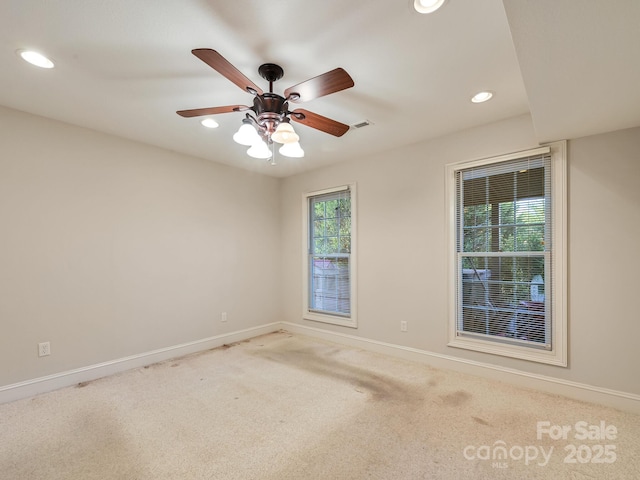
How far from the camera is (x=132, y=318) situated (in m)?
3.35

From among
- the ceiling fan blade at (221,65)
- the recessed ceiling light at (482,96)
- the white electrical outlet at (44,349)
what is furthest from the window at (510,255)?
the white electrical outlet at (44,349)

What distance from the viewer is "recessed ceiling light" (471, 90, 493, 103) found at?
242cm

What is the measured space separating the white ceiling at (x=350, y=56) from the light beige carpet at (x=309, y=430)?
2.26 meters

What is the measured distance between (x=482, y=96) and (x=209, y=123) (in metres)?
2.44

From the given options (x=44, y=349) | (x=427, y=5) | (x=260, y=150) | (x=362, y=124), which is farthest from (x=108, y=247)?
(x=427, y=5)

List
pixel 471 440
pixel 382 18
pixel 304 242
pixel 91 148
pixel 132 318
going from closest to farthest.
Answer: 1. pixel 382 18
2. pixel 471 440
3. pixel 91 148
4. pixel 132 318
5. pixel 304 242

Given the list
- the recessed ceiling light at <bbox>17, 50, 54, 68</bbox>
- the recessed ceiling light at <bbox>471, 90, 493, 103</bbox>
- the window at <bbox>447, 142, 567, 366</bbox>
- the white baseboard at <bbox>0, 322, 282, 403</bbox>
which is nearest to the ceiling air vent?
the recessed ceiling light at <bbox>471, 90, 493, 103</bbox>

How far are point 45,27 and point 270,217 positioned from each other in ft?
11.1

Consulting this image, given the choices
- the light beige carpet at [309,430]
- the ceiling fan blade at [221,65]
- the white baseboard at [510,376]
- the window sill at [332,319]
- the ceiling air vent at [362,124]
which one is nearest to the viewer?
the ceiling fan blade at [221,65]

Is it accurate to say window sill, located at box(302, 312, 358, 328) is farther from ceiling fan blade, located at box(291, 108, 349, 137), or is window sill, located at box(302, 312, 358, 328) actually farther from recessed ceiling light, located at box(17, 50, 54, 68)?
recessed ceiling light, located at box(17, 50, 54, 68)

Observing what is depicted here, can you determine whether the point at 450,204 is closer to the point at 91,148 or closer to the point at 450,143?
the point at 450,143

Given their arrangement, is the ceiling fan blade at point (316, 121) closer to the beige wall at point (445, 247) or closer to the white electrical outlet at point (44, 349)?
the beige wall at point (445, 247)

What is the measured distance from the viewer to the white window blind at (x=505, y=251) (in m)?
2.77

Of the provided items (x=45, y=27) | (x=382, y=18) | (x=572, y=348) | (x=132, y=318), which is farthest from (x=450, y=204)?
(x=132, y=318)
